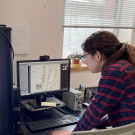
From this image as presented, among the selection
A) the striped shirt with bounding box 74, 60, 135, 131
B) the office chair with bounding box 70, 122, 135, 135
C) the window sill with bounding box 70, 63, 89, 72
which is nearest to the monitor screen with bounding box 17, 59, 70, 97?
the window sill with bounding box 70, 63, 89, 72

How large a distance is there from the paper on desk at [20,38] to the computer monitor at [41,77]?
271 millimetres

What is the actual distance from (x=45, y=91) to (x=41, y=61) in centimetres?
27

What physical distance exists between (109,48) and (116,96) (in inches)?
11.3

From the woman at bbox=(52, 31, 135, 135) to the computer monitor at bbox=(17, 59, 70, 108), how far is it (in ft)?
1.70

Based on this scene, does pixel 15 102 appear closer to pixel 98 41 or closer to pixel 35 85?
pixel 35 85

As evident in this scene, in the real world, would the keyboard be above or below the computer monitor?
below

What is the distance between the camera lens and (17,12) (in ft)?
5.28

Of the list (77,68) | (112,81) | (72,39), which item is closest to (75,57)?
(77,68)

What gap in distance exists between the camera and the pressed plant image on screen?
1521 millimetres

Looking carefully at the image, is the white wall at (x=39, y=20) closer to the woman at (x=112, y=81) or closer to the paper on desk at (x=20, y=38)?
the paper on desk at (x=20, y=38)

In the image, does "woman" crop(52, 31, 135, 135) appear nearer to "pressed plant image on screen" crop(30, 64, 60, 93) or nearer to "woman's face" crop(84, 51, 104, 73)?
"woman's face" crop(84, 51, 104, 73)

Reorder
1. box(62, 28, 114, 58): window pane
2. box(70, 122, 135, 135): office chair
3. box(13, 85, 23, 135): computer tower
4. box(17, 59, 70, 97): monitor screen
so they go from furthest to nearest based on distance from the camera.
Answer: box(62, 28, 114, 58): window pane < box(17, 59, 70, 97): monitor screen < box(13, 85, 23, 135): computer tower < box(70, 122, 135, 135): office chair

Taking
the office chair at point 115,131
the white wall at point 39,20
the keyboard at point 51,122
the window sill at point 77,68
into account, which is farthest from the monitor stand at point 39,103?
the office chair at point 115,131

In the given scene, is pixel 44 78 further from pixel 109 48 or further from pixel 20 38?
pixel 109 48
